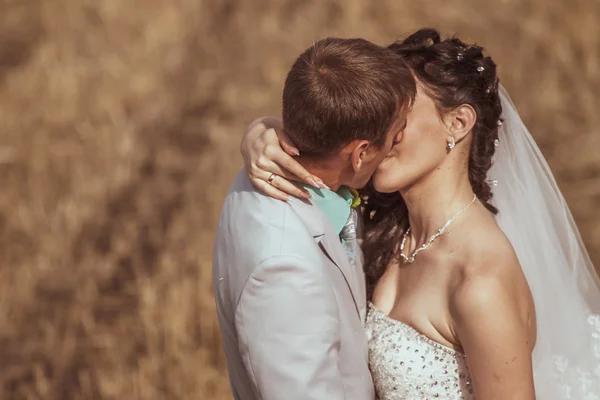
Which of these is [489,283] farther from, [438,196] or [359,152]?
[359,152]

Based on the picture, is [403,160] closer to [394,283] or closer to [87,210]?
[394,283]

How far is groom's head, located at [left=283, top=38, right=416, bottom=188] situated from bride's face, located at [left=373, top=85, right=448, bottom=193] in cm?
39

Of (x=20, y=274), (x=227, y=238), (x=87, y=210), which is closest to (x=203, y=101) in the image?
(x=87, y=210)

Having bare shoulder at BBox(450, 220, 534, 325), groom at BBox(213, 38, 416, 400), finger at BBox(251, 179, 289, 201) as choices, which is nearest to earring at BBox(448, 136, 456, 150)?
bare shoulder at BBox(450, 220, 534, 325)

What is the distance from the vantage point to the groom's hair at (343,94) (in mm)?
2000

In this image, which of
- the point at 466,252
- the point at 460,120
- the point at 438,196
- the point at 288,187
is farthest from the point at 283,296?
the point at 460,120

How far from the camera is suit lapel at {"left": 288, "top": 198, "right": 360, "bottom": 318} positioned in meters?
2.17

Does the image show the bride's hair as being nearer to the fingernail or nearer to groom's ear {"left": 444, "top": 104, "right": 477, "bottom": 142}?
groom's ear {"left": 444, "top": 104, "right": 477, "bottom": 142}

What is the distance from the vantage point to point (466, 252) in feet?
8.07

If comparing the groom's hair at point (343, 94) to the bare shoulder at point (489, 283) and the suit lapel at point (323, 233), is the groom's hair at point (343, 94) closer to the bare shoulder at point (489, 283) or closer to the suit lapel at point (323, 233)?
the suit lapel at point (323, 233)

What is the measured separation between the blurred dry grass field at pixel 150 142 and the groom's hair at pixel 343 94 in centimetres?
286

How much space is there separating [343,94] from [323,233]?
39 centimetres

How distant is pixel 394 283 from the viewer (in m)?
2.75

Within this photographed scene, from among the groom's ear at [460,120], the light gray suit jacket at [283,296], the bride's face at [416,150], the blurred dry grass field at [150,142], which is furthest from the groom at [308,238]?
the blurred dry grass field at [150,142]
